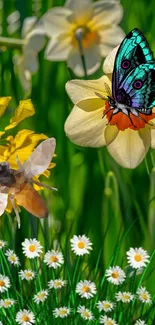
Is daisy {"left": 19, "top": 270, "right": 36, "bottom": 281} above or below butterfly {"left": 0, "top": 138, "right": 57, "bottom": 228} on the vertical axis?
below

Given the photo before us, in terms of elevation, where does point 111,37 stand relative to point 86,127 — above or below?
above

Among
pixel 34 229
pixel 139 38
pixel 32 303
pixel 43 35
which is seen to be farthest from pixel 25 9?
pixel 32 303

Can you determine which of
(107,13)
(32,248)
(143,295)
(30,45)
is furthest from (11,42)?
(143,295)

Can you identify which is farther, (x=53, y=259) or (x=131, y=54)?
(x=53, y=259)

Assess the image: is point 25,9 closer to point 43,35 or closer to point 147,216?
point 43,35

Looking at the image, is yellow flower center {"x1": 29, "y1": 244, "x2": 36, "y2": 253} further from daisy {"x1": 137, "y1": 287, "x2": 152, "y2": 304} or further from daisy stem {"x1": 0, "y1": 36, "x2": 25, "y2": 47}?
daisy stem {"x1": 0, "y1": 36, "x2": 25, "y2": 47}

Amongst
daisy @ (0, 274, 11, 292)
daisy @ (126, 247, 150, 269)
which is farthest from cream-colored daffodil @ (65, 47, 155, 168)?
daisy @ (0, 274, 11, 292)

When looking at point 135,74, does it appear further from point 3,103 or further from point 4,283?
point 4,283
